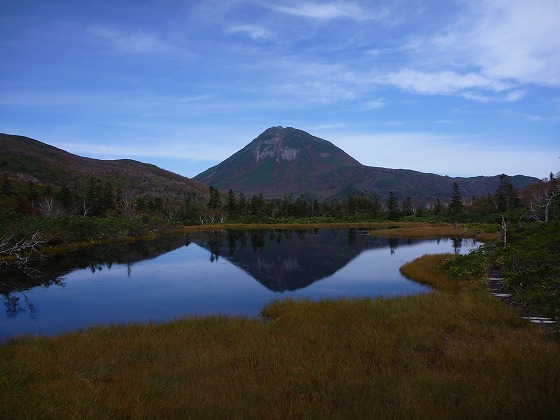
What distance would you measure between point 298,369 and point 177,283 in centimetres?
2351

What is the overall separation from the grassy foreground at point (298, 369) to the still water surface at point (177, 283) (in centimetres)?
657

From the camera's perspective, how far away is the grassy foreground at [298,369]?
303 inches

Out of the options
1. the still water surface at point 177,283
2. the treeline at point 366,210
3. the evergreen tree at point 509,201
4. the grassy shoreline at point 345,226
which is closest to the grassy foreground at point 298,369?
the still water surface at point 177,283

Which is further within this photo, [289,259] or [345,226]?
[345,226]

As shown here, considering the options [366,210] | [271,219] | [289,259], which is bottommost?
[289,259]

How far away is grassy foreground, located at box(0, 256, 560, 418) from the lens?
769cm

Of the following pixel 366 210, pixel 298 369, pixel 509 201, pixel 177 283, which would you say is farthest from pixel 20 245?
pixel 366 210

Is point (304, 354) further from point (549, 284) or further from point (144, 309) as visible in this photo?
point (144, 309)

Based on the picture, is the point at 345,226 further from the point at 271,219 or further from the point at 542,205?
the point at 542,205

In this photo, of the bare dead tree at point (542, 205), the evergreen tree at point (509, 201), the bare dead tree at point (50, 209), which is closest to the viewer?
the bare dead tree at point (542, 205)

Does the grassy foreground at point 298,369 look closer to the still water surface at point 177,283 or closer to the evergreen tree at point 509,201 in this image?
the still water surface at point 177,283

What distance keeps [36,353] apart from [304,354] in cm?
846

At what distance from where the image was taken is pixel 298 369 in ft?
33.5

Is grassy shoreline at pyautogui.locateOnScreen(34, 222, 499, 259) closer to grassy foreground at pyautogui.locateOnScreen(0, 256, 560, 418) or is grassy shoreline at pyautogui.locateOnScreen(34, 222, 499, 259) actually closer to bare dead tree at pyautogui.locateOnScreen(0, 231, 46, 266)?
bare dead tree at pyautogui.locateOnScreen(0, 231, 46, 266)
